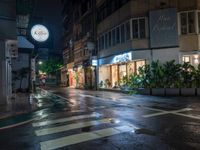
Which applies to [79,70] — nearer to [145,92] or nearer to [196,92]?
[145,92]

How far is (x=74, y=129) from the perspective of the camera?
9898 mm

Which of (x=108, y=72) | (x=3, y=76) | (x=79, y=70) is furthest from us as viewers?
(x=79, y=70)

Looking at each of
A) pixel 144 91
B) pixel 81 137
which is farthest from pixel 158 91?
pixel 81 137

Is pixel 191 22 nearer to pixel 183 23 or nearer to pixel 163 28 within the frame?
pixel 183 23

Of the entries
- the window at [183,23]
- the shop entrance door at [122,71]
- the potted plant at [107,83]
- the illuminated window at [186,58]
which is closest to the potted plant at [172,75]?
the illuminated window at [186,58]

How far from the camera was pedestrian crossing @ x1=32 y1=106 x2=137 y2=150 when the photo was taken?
8223mm

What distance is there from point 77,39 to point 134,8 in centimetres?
2861

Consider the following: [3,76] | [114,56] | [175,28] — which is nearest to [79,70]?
[114,56]

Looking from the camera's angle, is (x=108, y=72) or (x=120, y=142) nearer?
(x=120, y=142)

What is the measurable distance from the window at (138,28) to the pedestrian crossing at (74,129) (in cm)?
2029

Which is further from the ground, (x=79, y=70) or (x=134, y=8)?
(x=134, y=8)

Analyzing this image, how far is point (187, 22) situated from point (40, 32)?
13596 millimetres

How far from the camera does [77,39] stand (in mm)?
58719

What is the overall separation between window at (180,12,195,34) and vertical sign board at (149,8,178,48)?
2.24ft
